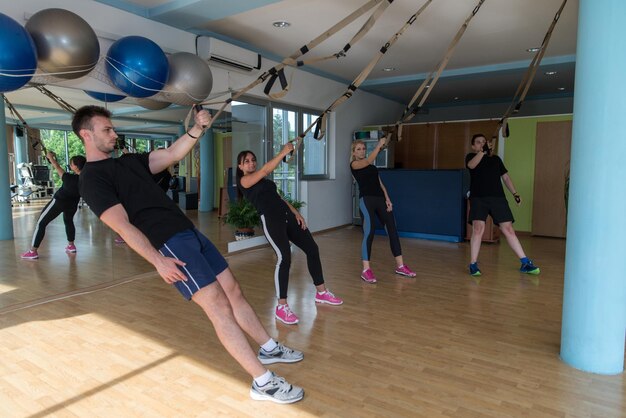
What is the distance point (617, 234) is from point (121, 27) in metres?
4.38

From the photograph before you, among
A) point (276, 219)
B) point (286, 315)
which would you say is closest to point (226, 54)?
point (276, 219)

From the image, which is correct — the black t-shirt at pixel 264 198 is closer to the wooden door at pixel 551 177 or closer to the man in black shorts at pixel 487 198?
the man in black shorts at pixel 487 198

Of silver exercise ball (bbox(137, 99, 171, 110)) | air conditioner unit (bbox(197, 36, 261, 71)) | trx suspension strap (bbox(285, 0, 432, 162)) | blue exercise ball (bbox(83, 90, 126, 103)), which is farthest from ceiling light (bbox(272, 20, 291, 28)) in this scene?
trx suspension strap (bbox(285, 0, 432, 162))

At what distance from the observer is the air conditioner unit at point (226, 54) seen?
15.9 feet

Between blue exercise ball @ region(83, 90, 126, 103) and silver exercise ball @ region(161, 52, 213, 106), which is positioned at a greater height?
silver exercise ball @ region(161, 52, 213, 106)

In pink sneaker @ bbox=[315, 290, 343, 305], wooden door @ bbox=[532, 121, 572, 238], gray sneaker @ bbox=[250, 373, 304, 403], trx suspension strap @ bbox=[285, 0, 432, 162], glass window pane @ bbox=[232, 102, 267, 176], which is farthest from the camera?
wooden door @ bbox=[532, 121, 572, 238]

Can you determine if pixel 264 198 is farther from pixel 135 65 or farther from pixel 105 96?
pixel 105 96

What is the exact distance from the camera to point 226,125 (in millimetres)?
5680

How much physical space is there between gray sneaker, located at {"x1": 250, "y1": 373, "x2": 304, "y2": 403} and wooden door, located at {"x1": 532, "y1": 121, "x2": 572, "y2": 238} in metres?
6.19

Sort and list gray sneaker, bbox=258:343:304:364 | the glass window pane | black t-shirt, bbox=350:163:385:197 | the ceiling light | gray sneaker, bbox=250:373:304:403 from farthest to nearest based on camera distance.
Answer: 1. the glass window pane
2. the ceiling light
3. black t-shirt, bbox=350:163:385:197
4. gray sneaker, bbox=258:343:304:364
5. gray sneaker, bbox=250:373:304:403

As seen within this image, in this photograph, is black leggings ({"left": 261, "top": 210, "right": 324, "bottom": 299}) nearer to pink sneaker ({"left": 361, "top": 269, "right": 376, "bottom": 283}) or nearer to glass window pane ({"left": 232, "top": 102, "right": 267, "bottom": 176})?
pink sneaker ({"left": 361, "top": 269, "right": 376, "bottom": 283})

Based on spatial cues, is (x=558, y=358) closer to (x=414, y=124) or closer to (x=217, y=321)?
(x=217, y=321)

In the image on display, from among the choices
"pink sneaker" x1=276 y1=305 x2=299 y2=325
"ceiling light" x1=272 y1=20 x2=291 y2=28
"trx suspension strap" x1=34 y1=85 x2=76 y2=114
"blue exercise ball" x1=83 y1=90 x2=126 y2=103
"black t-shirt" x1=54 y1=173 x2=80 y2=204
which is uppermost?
"ceiling light" x1=272 y1=20 x2=291 y2=28

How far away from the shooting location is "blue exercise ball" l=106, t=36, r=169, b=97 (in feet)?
11.9
